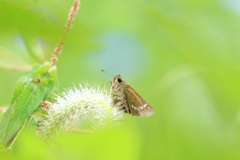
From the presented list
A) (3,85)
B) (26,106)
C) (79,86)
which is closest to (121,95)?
(79,86)

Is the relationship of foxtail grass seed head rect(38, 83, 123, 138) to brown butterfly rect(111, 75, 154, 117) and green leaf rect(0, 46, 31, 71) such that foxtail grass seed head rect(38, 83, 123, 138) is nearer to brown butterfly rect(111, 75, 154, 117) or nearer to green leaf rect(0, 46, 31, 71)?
brown butterfly rect(111, 75, 154, 117)

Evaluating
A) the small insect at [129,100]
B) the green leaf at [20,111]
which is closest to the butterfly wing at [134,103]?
Result: the small insect at [129,100]

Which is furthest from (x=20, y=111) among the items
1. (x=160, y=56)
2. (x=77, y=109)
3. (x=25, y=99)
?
(x=160, y=56)

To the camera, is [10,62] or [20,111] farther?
[10,62]

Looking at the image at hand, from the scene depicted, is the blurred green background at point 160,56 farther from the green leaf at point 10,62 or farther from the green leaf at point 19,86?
the green leaf at point 19,86

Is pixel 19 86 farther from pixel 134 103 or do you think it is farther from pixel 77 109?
pixel 134 103

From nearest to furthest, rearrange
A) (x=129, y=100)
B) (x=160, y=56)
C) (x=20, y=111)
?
(x=20, y=111), (x=129, y=100), (x=160, y=56)

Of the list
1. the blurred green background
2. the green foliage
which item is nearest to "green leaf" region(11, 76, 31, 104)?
the green foliage
